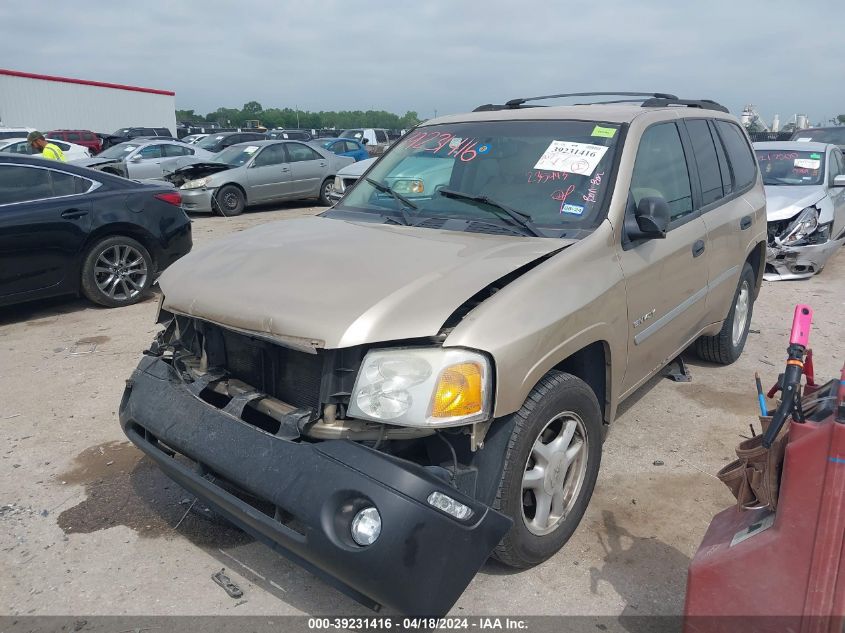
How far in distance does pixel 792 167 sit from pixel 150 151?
14214 mm

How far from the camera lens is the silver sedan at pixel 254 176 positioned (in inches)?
525

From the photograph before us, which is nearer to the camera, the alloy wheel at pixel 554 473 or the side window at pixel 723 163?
the alloy wheel at pixel 554 473

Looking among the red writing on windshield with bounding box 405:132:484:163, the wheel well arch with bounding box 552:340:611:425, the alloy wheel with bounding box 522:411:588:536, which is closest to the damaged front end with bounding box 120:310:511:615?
the alloy wheel with bounding box 522:411:588:536

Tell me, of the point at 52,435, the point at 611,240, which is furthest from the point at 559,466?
the point at 52,435

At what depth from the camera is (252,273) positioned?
9.19ft

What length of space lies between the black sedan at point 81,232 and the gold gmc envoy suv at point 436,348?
351cm

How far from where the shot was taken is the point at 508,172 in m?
3.46

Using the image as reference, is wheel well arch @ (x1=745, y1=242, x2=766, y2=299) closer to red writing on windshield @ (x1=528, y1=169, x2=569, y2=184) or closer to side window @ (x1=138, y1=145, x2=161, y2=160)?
red writing on windshield @ (x1=528, y1=169, x2=569, y2=184)

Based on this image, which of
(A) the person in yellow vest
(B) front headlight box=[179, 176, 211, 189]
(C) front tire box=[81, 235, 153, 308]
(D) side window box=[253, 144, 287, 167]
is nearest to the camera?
(C) front tire box=[81, 235, 153, 308]

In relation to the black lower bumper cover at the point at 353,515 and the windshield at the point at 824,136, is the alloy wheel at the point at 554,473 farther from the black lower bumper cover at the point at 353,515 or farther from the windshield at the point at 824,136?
the windshield at the point at 824,136

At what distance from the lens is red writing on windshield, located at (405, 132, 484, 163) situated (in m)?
3.71

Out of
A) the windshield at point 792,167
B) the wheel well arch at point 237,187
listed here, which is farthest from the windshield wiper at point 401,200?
the wheel well arch at point 237,187

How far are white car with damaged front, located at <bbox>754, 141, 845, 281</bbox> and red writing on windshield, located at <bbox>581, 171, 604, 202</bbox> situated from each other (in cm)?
550

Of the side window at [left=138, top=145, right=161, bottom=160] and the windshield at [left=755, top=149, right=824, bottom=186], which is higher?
the side window at [left=138, top=145, right=161, bottom=160]
